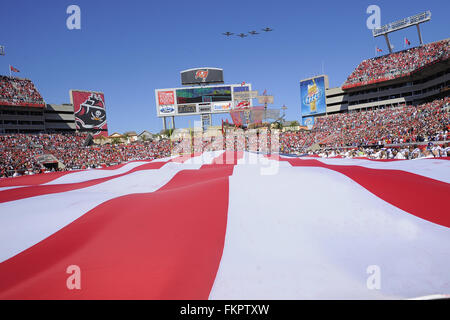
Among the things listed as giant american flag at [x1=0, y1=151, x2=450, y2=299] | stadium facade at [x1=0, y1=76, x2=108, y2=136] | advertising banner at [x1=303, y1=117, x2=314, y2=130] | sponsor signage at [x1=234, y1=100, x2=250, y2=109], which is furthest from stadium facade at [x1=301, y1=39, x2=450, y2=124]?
stadium facade at [x1=0, y1=76, x2=108, y2=136]

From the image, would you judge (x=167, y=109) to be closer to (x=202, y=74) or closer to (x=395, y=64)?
(x=202, y=74)

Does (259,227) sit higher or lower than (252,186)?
lower

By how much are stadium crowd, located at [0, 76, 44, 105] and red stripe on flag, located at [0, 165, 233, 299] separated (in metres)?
53.8

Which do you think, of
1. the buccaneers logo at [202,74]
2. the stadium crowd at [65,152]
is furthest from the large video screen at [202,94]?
the stadium crowd at [65,152]

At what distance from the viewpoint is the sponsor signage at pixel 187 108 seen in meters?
46.4

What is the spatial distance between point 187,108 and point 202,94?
3.95 metres

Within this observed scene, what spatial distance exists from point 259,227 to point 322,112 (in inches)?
2428

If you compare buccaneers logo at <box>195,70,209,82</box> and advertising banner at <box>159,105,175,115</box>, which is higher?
buccaneers logo at <box>195,70,209,82</box>

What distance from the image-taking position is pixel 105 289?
5.25 feet

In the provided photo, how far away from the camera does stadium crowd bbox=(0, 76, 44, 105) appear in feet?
138

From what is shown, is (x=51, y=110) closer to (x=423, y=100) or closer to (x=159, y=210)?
(x=159, y=210)

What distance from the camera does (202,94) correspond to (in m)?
46.2

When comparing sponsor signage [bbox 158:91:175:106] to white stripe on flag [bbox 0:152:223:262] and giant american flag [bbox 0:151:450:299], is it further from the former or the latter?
giant american flag [bbox 0:151:450:299]
